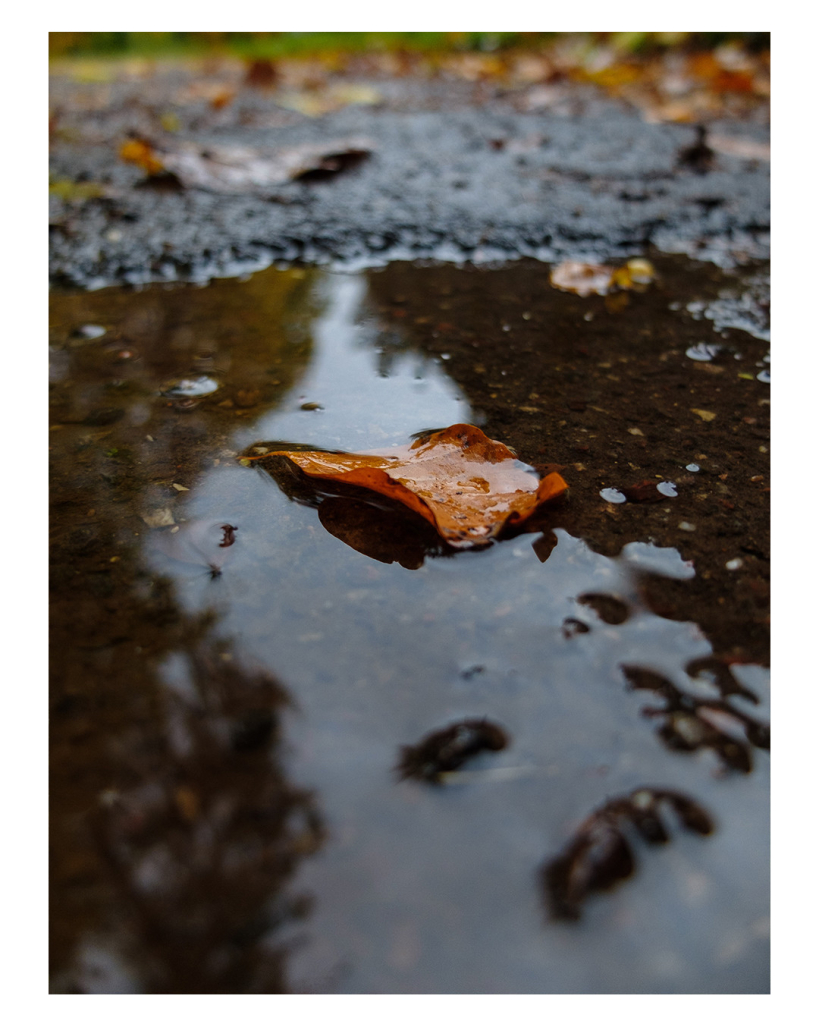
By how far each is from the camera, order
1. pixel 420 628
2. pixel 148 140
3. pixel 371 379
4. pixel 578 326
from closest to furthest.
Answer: pixel 420 628
pixel 371 379
pixel 578 326
pixel 148 140

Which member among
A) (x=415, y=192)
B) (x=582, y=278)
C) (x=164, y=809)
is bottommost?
(x=164, y=809)

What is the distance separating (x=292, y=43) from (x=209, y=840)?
6856mm

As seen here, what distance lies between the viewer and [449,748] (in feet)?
2.34

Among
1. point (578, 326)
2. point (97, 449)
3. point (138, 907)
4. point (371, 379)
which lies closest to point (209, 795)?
point (138, 907)

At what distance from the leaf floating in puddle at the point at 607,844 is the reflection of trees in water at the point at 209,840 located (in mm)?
227

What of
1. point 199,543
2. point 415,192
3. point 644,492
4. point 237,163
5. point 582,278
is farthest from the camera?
point 237,163

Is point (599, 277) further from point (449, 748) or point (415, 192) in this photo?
point (449, 748)

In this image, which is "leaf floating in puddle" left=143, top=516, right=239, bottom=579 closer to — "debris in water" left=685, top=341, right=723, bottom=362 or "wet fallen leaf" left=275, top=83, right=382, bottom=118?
"debris in water" left=685, top=341, right=723, bottom=362

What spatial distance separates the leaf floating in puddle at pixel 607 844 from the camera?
62 centimetres

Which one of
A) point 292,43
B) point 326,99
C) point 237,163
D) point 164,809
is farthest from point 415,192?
point 292,43

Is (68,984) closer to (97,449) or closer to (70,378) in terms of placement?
(97,449)

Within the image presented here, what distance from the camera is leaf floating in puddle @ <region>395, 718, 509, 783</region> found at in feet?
2.29

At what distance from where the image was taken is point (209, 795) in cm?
68

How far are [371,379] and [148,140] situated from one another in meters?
1.79
